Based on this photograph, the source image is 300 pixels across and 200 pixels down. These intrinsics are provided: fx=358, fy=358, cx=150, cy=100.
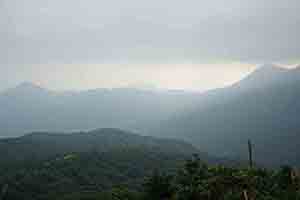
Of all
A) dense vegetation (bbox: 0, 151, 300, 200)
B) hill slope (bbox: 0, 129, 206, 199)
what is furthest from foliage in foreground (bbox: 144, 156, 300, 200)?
hill slope (bbox: 0, 129, 206, 199)

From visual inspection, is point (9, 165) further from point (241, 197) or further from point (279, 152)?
point (279, 152)

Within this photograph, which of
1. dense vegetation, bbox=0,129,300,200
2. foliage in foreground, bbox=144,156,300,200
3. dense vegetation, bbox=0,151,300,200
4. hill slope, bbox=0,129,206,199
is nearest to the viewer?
foliage in foreground, bbox=144,156,300,200

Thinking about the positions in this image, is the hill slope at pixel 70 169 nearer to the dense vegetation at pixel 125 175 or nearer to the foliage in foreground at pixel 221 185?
the dense vegetation at pixel 125 175

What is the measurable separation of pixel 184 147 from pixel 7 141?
268 ft

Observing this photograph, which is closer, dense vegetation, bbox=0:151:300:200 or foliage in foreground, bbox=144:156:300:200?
foliage in foreground, bbox=144:156:300:200

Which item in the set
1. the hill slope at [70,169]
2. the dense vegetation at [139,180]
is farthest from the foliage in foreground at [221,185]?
the hill slope at [70,169]

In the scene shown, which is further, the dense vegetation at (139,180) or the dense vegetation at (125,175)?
the dense vegetation at (125,175)

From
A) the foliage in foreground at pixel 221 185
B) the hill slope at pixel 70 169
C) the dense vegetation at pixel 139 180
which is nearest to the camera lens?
the foliage in foreground at pixel 221 185

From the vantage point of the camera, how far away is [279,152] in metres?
174

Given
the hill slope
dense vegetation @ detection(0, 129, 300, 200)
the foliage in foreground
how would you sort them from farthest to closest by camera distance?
the hill slope
dense vegetation @ detection(0, 129, 300, 200)
the foliage in foreground

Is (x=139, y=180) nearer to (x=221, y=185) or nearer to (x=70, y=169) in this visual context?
(x=70, y=169)

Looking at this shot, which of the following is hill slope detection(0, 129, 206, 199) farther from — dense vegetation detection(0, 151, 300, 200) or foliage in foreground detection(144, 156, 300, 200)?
foliage in foreground detection(144, 156, 300, 200)

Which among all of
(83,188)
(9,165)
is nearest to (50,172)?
(83,188)

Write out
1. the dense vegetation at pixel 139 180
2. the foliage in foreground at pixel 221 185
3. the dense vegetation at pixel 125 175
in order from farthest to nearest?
the dense vegetation at pixel 125 175 → the dense vegetation at pixel 139 180 → the foliage in foreground at pixel 221 185
